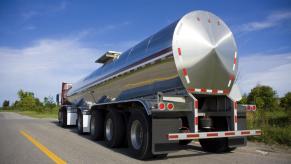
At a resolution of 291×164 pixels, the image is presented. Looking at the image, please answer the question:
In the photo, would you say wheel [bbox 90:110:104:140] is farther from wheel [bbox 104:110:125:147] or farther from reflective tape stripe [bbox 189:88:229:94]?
reflective tape stripe [bbox 189:88:229:94]

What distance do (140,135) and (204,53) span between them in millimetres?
2473

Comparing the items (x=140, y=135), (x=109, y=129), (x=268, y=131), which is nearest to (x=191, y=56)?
(x=140, y=135)

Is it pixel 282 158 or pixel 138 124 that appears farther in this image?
pixel 138 124

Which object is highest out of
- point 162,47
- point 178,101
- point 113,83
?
point 162,47

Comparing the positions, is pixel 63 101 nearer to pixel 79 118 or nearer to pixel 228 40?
pixel 79 118

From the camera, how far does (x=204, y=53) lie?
6762 millimetres

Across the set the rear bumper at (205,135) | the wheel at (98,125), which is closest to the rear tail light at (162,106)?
the rear bumper at (205,135)

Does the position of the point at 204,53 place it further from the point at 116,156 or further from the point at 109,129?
the point at 109,129

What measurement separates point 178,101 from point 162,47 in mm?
1366

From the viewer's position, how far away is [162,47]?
6.96 metres

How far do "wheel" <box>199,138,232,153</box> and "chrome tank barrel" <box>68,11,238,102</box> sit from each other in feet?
4.26

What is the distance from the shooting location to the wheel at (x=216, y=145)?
756 centimetres

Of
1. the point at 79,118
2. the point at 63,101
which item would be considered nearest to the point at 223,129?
the point at 79,118

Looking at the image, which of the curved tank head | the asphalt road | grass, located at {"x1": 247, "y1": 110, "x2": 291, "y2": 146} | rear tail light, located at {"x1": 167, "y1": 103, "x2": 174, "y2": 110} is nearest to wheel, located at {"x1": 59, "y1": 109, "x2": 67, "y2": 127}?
the asphalt road
